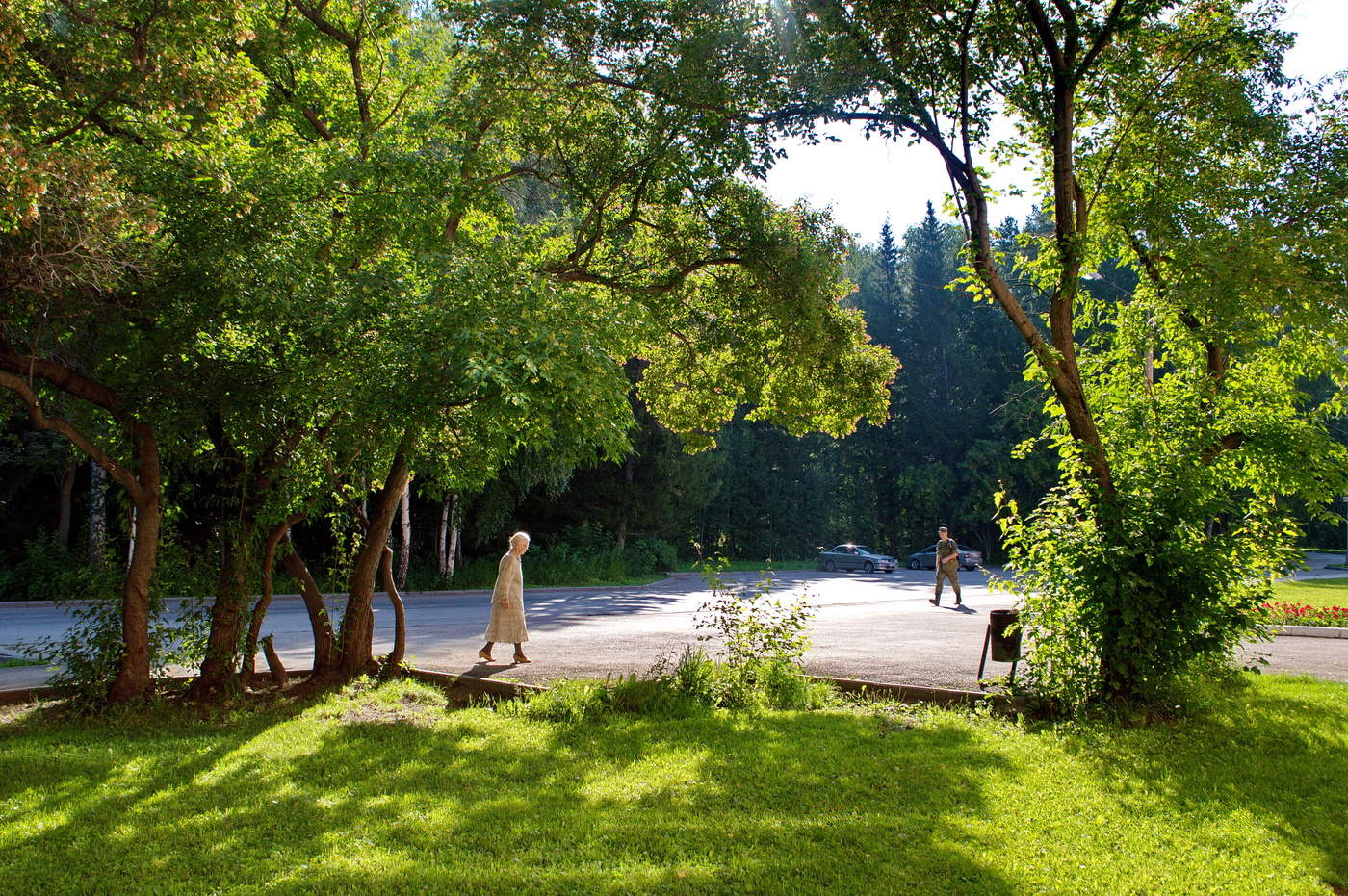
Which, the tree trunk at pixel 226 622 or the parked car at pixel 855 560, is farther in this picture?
the parked car at pixel 855 560

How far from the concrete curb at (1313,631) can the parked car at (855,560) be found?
25.7 meters

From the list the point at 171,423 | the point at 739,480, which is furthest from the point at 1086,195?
the point at 739,480

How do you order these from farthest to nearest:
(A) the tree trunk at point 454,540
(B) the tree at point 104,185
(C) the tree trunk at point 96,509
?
(A) the tree trunk at point 454,540, (C) the tree trunk at point 96,509, (B) the tree at point 104,185

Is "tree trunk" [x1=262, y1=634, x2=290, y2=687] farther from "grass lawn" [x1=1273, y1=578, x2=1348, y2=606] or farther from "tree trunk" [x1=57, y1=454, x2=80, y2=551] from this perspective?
"grass lawn" [x1=1273, y1=578, x2=1348, y2=606]

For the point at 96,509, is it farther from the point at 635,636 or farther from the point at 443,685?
the point at 443,685

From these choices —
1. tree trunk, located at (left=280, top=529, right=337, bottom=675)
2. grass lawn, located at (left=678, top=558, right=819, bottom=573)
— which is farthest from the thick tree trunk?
grass lawn, located at (left=678, top=558, right=819, bottom=573)

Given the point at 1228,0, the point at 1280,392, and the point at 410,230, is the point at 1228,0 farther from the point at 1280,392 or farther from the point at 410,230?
the point at 410,230

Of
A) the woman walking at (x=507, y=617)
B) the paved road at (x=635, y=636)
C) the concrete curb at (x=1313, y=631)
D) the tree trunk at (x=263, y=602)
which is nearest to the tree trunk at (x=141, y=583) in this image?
the tree trunk at (x=263, y=602)

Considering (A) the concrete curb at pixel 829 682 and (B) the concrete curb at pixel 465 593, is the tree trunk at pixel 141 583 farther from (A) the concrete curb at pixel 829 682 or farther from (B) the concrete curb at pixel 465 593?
(B) the concrete curb at pixel 465 593

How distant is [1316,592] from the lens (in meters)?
21.7

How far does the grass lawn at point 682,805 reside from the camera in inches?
157

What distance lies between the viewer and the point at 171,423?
24.6 ft

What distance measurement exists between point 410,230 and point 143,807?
553 centimetres

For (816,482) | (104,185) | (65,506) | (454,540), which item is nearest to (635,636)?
(104,185)
